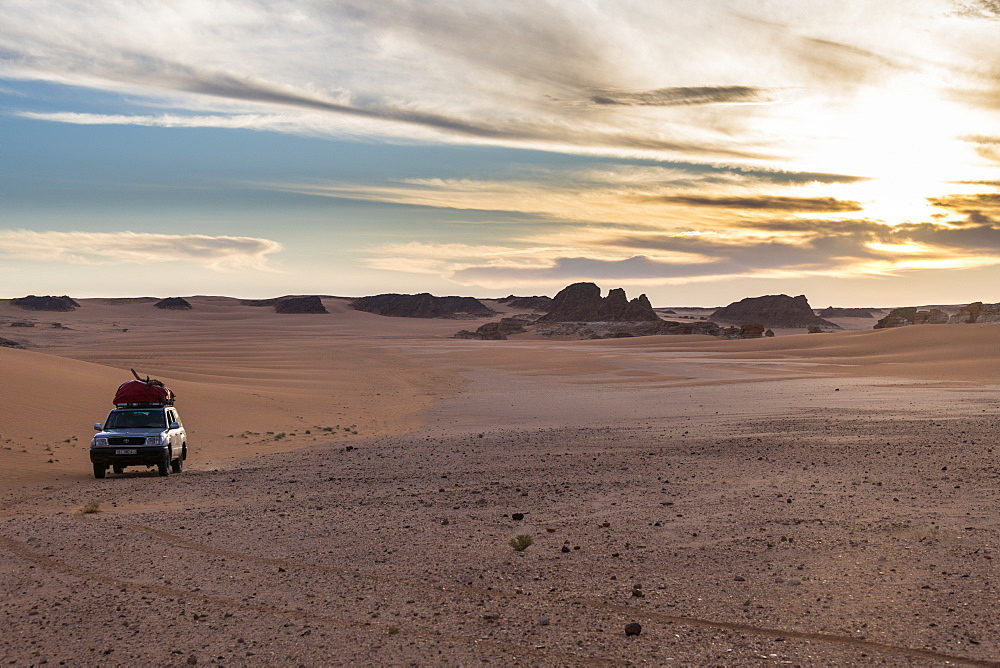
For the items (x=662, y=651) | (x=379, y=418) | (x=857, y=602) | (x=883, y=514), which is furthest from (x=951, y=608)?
(x=379, y=418)

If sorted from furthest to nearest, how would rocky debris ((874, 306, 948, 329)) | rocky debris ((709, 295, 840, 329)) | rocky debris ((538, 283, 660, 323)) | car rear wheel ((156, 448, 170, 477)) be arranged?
rocky debris ((709, 295, 840, 329)), rocky debris ((538, 283, 660, 323)), rocky debris ((874, 306, 948, 329)), car rear wheel ((156, 448, 170, 477))

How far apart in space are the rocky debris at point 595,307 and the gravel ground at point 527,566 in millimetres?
111842

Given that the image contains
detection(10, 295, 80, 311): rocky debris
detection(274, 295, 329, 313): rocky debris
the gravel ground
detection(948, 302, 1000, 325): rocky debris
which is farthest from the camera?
detection(274, 295, 329, 313): rocky debris

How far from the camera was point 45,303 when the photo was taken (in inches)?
6914

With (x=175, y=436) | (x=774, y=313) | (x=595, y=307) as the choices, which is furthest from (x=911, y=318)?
(x=175, y=436)

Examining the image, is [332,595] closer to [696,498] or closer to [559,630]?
[559,630]

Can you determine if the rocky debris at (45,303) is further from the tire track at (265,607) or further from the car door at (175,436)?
the tire track at (265,607)

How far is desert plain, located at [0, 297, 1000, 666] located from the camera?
6844 mm

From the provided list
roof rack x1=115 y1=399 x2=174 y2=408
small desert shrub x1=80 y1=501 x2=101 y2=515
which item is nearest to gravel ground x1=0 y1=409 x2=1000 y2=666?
small desert shrub x1=80 y1=501 x2=101 y2=515

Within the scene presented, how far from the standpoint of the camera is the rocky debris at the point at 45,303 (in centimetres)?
17350

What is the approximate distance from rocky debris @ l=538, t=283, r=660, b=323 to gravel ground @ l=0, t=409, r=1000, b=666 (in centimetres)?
11184

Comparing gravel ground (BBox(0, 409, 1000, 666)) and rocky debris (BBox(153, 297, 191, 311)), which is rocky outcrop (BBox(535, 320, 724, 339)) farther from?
rocky debris (BBox(153, 297, 191, 311))

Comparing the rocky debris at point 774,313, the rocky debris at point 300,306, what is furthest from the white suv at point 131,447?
the rocky debris at point 300,306

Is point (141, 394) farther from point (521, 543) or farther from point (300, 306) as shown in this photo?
point (300, 306)
